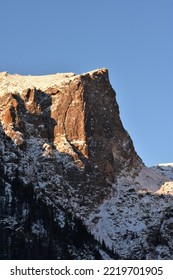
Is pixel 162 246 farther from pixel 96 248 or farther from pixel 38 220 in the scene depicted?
pixel 38 220

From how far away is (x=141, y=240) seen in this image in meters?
200

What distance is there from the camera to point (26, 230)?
187m

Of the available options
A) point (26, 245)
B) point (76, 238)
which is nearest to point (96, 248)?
point (76, 238)

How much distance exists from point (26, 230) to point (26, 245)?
18.3ft

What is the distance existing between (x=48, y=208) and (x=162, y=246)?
28.1 meters

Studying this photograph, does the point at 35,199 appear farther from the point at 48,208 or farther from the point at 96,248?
the point at 96,248

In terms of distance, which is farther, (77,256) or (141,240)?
(141,240)
